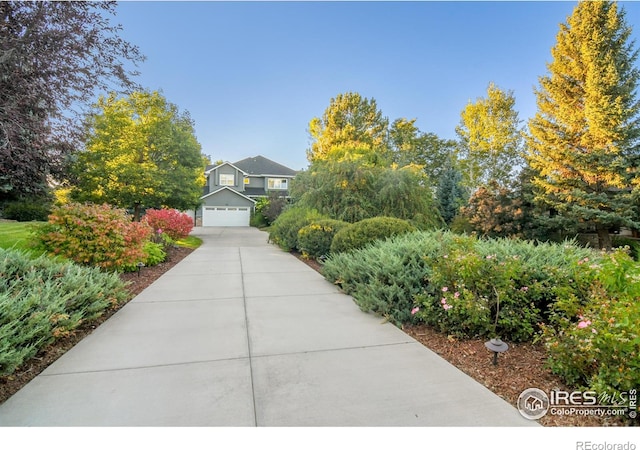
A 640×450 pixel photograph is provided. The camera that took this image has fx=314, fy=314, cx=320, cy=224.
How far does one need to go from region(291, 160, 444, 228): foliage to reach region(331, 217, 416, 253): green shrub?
3.41m

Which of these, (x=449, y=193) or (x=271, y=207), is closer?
(x=449, y=193)

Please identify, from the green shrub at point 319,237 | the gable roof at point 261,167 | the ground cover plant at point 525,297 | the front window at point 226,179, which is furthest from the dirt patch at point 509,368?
the gable roof at point 261,167

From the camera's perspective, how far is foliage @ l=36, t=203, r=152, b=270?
5953 mm

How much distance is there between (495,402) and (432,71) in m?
8.51

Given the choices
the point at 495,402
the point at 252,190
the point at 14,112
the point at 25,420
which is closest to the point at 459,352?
the point at 495,402

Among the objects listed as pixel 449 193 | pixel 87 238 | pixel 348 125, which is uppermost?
pixel 348 125

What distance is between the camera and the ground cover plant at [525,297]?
2.17 m

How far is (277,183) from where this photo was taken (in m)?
31.6

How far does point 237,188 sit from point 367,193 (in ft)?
66.8

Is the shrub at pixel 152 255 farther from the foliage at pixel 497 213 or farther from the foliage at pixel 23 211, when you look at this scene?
the foliage at pixel 23 211

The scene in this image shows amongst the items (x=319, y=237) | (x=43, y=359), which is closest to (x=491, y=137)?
(x=319, y=237)

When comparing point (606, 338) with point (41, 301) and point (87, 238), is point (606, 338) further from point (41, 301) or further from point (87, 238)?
point (87, 238)

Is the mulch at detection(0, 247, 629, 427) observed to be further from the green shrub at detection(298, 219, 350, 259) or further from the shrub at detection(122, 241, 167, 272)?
the green shrub at detection(298, 219, 350, 259)

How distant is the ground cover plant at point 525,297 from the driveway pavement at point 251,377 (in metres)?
0.57
